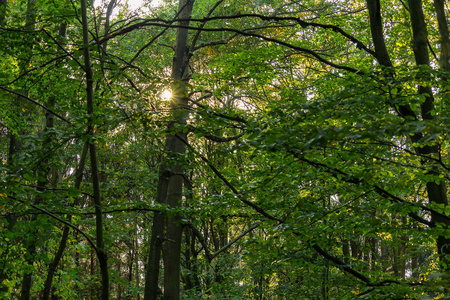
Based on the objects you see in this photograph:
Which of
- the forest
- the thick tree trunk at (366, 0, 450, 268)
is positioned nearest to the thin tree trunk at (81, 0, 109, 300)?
the forest

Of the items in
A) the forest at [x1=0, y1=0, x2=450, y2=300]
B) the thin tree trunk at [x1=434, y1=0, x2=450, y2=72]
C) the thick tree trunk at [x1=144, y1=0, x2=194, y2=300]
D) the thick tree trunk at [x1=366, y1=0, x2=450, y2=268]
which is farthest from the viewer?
the thick tree trunk at [x1=144, y1=0, x2=194, y2=300]

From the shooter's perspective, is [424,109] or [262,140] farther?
[424,109]

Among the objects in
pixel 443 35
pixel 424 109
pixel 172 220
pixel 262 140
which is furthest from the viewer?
pixel 172 220

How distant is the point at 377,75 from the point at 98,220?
9.15 ft

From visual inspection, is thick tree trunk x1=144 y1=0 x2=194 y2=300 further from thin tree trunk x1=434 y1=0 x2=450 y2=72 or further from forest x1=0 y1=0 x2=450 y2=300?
thin tree trunk x1=434 y1=0 x2=450 y2=72

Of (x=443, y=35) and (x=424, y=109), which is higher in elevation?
(x=424, y=109)

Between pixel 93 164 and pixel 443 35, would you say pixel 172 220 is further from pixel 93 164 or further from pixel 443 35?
pixel 443 35

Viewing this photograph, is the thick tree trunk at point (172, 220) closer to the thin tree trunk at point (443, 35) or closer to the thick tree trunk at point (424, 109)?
the thick tree trunk at point (424, 109)

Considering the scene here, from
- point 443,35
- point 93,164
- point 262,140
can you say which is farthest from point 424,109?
point 93,164

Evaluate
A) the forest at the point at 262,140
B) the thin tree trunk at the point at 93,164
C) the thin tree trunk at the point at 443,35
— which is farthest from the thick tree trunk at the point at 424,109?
the thin tree trunk at the point at 93,164

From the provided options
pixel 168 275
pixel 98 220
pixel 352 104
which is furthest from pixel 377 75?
pixel 168 275

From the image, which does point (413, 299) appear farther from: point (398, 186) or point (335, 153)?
point (335, 153)

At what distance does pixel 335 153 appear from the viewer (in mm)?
4457

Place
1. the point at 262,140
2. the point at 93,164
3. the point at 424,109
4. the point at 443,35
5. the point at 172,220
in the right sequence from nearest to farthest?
the point at 443,35, the point at 262,140, the point at 93,164, the point at 424,109, the point at 172,220
